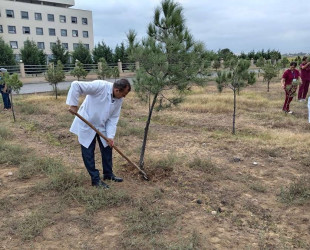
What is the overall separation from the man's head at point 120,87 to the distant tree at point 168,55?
1.32 ft

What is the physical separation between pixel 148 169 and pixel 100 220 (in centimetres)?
136

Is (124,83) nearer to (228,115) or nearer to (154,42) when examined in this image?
(154,42)

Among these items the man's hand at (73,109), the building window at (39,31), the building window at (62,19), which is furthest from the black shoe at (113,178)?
the building window at (62,19)

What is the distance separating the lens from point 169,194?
10.7 feet

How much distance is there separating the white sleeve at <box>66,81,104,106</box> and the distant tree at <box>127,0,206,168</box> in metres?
0.59

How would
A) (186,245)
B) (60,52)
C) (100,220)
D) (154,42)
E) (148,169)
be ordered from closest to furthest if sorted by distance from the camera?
1. (186,245)
2. (100,220)
3. (154,42)
4. (148,169)
5. (60,52)

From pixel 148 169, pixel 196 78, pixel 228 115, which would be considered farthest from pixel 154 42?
pixel 228 115

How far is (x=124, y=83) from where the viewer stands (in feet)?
9.86

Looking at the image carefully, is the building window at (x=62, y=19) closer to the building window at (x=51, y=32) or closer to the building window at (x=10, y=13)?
the building window at (x=51, y=32)

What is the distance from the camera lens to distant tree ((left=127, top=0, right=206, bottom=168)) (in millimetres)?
3365

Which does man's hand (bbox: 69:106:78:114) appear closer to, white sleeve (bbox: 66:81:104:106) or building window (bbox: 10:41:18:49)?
white sleeve (bbox: 66:81:104:106)

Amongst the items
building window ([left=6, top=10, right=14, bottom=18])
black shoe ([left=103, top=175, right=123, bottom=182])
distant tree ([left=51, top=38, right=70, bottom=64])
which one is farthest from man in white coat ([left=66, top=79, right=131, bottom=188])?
building window ([left=6, top=10, right=14, bottom=18])

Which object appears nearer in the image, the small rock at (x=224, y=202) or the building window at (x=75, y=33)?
the small rock at (x=224, y=202)

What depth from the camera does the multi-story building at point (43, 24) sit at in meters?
39.2
